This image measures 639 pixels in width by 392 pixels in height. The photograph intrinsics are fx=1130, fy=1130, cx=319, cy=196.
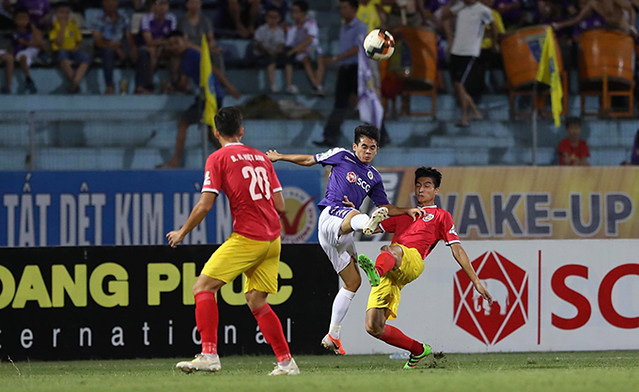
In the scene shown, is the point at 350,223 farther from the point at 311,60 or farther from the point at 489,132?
the point at 311,60

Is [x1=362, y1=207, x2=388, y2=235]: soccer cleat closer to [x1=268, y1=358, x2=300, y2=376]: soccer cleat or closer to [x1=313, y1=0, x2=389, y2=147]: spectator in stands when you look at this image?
[x1=268, y1=358, x2=300, y2=376]: soccer cleat

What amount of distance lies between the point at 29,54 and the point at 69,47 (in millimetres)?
642

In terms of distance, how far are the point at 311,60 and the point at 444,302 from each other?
696cm

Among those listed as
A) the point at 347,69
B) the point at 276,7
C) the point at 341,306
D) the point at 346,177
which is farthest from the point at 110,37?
the point at 341,306

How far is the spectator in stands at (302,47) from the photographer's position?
1764 centimetres

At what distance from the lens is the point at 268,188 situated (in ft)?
26.5

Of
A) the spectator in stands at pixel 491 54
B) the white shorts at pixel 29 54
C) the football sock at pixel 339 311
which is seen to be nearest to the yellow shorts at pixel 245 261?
the football sock at pixel 339 311

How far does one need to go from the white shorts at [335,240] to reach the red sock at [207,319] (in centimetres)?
184

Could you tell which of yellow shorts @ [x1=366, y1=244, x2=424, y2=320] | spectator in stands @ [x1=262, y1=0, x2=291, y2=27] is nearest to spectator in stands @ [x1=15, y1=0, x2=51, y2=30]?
spectator in stands @ [x1=262, y1=0, x2=291, y2=27]

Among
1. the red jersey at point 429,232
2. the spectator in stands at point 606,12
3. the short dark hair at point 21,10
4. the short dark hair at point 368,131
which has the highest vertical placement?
the short dark hair at point 21,10

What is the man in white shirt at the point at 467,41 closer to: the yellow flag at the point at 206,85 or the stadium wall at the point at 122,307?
the yellow flag at the point at 206,85

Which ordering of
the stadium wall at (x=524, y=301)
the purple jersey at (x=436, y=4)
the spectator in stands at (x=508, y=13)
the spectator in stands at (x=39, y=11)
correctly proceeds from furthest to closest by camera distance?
the spectator in stands at (x=508, y=13)
the purple jersey at (x=436, y=4)
the spectator in stands at (x=39, y=11)
the stadium wall at (x=524, y=301)

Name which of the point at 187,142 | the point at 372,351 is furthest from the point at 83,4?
the point at 372,351

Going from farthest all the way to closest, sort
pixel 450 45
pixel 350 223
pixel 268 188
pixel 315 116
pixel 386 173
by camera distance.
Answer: pixel 450 45, pixel 315 116, pixel 386 173, pixel 350 223, pixel 268 188
